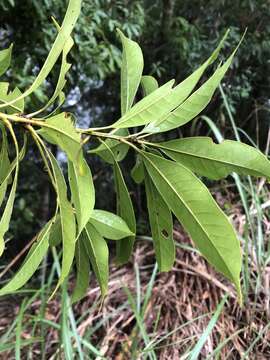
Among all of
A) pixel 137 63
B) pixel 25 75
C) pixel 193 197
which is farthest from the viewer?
pixel 25 75

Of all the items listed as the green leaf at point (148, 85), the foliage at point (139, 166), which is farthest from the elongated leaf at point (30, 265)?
the green leaf at point (148, 85)

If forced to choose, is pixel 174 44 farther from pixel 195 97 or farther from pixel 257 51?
pixel 195 97

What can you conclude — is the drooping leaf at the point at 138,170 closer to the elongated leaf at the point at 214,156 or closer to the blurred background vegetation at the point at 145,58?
the elongated leaf at the point at 214,156

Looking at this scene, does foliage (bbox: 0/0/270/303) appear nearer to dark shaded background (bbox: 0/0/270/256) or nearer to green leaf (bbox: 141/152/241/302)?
green leaf (bbox: 141/152/241/302)

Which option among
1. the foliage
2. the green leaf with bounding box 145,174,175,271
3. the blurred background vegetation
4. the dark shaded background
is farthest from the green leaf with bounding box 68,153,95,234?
the dark shaded background

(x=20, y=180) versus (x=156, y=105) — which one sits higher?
(x=156, y=105)

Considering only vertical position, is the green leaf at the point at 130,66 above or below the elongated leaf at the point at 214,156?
above

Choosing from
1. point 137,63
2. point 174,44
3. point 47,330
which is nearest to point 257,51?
point 174,44
